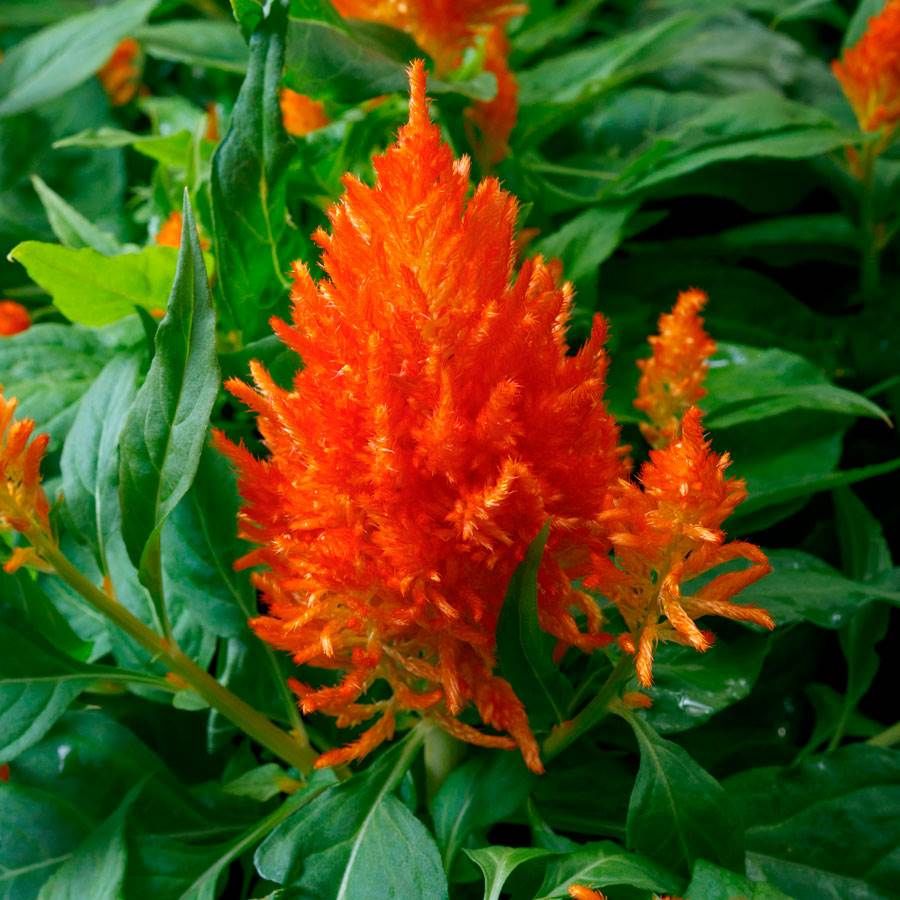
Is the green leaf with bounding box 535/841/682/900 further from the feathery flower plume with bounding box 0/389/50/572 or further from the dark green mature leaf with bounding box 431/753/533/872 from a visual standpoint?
the feathery flower plume with bounding box 0/389/50/572

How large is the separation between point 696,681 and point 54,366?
69 centimetres

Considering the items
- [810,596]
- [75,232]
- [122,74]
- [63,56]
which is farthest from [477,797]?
[122,74]

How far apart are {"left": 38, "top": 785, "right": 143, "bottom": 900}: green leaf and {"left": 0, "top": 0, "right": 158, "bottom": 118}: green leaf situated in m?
0.94

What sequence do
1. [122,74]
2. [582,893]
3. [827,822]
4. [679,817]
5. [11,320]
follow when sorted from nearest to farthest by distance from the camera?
[582,893], [679,817], [827,822], [11,320], [122,74]

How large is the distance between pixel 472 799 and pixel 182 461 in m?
0.31

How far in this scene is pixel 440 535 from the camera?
1.98ft

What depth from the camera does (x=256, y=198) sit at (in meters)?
0.84

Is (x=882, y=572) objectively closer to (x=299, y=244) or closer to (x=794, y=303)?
(x=794, y=303)

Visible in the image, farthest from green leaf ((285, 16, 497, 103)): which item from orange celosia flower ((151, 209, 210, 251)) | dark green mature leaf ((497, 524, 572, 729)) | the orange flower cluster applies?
dark green mature leaf ((497, 524, 572, 729))

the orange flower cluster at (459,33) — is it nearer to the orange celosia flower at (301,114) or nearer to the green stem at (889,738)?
the orange celosia flower at (301,114)

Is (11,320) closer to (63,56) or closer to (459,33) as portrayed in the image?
(63,56)

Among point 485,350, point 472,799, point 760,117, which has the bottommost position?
point 472,799

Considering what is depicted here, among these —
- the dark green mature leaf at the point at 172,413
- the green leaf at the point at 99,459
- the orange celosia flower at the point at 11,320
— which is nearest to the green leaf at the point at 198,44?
the orange celosia flower at the point at 11,320

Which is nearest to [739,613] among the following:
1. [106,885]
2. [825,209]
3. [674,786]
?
[674,786]
